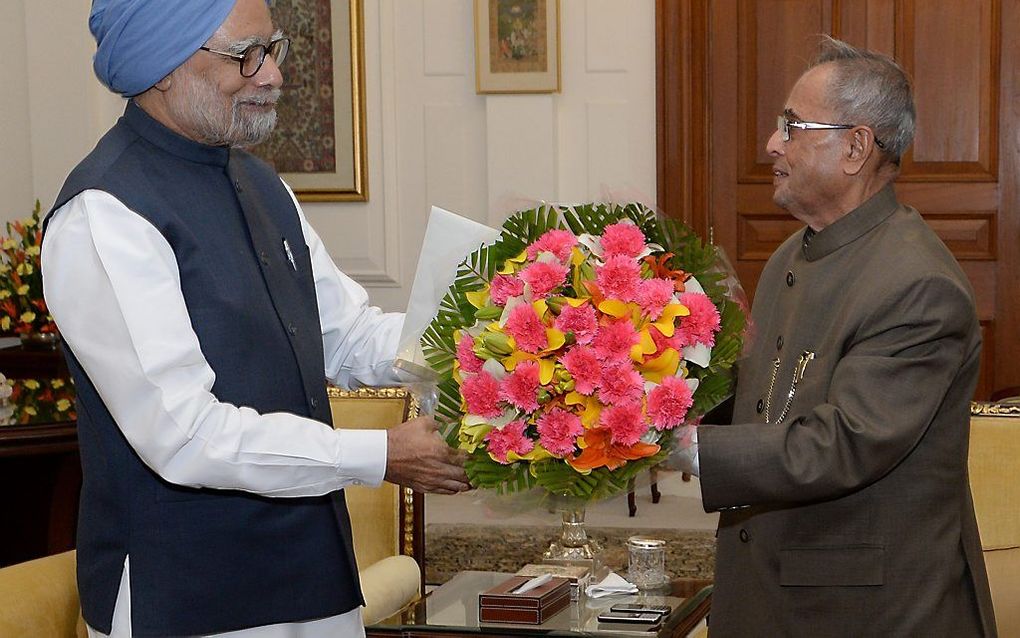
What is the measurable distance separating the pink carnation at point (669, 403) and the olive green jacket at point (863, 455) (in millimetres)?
345

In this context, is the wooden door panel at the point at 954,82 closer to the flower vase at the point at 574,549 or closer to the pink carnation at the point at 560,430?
the flower vase at the point at 574,549

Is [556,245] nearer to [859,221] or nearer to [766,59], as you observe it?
[859,221]

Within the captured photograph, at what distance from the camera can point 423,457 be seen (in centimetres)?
209

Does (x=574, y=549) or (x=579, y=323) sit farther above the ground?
(x=579, y=323)

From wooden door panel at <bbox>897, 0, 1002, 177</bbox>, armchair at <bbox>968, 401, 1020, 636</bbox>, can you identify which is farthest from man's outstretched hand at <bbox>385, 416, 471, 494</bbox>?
wooden door panel at <bbox>897, 0, 1002, 177</bbox>

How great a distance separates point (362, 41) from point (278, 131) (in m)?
0.61

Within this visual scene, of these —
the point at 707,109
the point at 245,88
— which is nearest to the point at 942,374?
the point at 245,88

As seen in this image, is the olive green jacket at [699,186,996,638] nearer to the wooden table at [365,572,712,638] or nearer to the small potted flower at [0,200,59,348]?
the wooden table at [365,572,712,638]

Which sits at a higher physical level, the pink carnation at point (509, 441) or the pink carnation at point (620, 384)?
the pink carnation at point (620, 384)

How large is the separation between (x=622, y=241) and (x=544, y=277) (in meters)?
0.14

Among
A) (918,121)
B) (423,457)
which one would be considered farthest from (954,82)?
(423,457)

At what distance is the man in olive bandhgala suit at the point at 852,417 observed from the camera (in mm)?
2164

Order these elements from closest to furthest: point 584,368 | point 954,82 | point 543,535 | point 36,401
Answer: point 584,368 → point 36,401 → point 543,535 → point 954,82

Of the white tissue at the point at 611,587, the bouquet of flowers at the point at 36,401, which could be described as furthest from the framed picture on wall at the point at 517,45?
the white tissue at the point at 611,587
